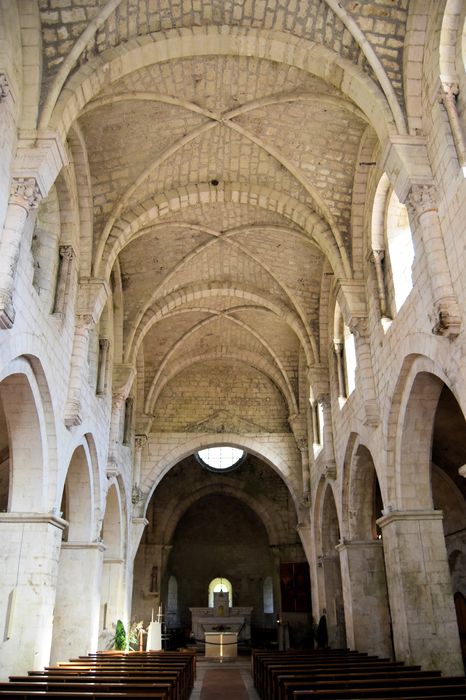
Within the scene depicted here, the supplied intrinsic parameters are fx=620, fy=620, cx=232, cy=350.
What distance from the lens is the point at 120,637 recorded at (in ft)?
54.5

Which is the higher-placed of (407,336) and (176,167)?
(176,167)

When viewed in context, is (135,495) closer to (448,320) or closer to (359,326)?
(359,326)

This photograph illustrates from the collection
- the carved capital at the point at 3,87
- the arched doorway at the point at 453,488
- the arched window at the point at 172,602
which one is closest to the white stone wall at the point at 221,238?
the carved capital at the point at 3,87

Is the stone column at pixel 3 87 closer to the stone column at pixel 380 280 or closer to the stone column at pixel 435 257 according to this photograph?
the stone column at pixel 435 257

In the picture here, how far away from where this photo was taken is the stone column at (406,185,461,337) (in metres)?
8.28

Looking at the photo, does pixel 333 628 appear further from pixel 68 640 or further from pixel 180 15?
pixel 180 15

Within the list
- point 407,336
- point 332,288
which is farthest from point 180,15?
point 332,288

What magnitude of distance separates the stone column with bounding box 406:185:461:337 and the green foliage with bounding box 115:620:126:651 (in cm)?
1269

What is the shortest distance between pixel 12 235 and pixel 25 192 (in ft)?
2.64

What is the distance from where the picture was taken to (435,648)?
1041 cm

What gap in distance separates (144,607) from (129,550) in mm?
6820

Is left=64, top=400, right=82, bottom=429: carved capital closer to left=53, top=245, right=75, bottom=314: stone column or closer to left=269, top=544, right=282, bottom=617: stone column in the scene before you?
left=53, top=245, right=75, bottom=314: stone column

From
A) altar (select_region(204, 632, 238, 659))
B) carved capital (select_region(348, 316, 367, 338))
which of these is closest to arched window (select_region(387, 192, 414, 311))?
carved capital (select_region(348, 316, 367, 338))

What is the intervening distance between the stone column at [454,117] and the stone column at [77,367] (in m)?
7.77
